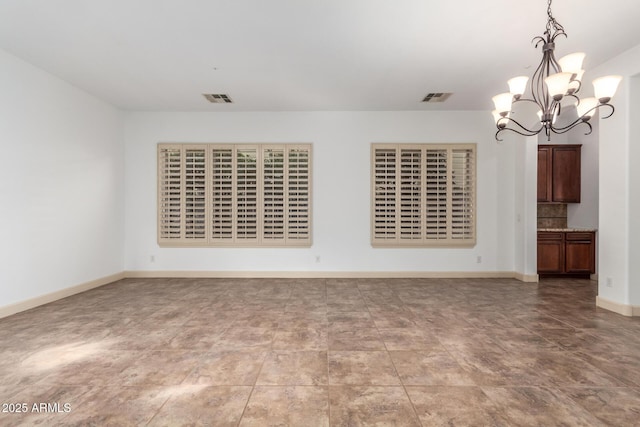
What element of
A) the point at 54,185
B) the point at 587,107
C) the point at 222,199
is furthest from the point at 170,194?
the point at 587,107

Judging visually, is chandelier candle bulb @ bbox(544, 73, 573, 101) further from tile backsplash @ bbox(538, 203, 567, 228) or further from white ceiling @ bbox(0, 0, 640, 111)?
tile backsplash @ bbox(538, 203, 567, 228)

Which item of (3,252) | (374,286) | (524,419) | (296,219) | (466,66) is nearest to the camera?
(524,419)

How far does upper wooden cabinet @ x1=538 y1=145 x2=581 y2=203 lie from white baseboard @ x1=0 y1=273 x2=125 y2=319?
8155 millimetres

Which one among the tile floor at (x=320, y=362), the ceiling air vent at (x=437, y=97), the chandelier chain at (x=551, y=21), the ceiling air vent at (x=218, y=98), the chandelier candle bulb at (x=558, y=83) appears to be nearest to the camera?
the tile floor at (x=320, y=362)

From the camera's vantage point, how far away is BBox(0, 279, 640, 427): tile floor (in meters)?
1.92

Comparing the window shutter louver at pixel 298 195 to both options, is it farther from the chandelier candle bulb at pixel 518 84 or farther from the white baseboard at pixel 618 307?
the white baseboard at pixel 618 307

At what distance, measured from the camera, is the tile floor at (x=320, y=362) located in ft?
6.31

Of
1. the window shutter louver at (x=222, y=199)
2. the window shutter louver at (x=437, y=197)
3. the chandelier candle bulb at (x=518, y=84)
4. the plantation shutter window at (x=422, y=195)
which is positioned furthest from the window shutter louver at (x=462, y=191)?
the window shutter louver at (x=222, y=199)

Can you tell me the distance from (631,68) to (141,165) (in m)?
7.34

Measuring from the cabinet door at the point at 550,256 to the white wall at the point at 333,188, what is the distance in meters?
0.58

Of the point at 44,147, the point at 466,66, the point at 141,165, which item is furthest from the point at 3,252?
the point at 466,66

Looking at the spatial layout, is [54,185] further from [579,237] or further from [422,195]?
[579,237]

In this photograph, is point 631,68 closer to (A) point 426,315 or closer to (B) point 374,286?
(A) point 426,315

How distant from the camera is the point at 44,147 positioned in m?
4.39
